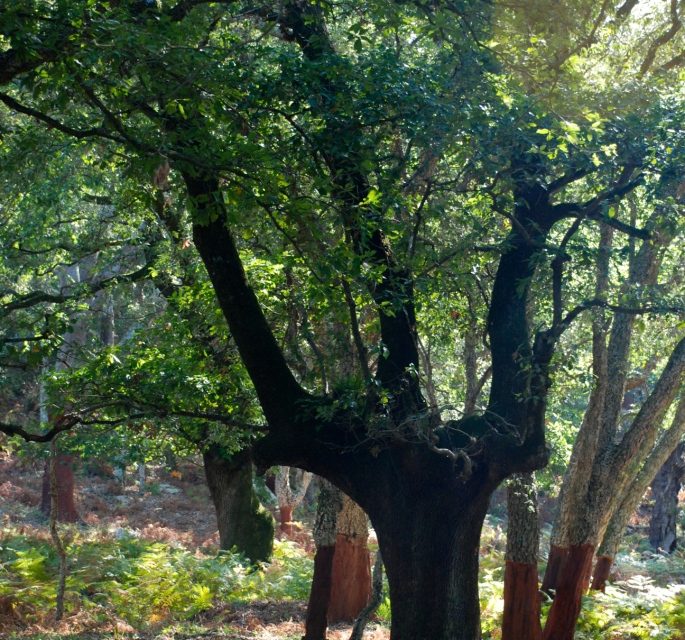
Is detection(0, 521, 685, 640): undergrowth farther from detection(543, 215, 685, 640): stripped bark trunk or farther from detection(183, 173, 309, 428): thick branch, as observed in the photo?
detection(183, 173, 309, 428): thick branch

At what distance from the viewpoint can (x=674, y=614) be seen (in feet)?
41.2

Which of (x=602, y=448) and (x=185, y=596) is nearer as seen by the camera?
(x=602, y=448)

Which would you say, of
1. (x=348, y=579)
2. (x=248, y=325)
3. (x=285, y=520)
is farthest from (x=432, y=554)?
(x=285, y=520)

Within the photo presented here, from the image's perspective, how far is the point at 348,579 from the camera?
14742 mm

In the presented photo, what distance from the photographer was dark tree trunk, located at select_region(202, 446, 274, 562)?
58.7 feet

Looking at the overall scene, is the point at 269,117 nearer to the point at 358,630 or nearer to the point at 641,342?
the point at 358,630

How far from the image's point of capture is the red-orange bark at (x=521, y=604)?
11500 millimetres

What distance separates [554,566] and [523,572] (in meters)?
2.79

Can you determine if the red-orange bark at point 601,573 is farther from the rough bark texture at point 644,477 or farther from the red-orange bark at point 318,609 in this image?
the red-orange bark at point 318,609

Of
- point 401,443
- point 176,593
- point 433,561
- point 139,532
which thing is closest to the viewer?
point 401,443

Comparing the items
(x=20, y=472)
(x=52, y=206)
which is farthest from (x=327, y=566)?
(x=20, y=472)

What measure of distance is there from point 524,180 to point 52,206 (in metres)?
8.95

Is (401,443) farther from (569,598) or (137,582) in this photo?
(137,582)

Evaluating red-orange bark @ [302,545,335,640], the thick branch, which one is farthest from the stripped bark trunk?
the thick branch
